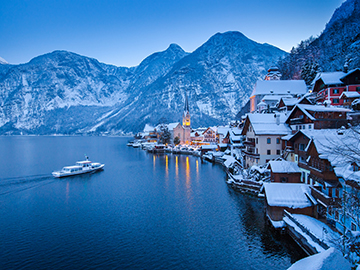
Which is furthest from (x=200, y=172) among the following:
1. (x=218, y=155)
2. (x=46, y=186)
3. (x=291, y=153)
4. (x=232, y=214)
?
(x=46, y=186)

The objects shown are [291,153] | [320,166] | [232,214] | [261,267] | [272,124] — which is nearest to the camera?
[261,267]

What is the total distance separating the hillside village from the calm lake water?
8.53 ft

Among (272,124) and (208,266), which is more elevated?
(272,124)

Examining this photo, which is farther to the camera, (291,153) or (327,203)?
(291,153)

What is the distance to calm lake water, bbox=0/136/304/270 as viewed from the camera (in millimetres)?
19203

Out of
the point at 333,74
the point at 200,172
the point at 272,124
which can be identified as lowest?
the point at 200,172

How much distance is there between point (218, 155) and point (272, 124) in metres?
31.1

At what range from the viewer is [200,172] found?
56625 millimetres

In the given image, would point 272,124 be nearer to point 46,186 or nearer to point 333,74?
point 333,74

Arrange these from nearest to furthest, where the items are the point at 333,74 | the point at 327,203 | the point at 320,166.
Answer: the point at 327,203, the point at 320,166, the point at 333,74

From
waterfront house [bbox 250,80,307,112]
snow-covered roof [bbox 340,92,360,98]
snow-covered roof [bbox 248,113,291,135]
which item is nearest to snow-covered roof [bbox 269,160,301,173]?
snow-covered roof [bbox 248,113,291,135]

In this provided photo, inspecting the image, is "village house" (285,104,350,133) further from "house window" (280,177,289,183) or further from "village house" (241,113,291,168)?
"house window" (280,177,289,183)

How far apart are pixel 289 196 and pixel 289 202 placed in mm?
888

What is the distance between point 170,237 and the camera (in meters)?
23.1
